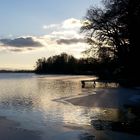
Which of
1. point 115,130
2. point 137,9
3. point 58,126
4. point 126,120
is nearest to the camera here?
point 115,130

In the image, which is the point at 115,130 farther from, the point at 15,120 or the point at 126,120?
the point at 15,120

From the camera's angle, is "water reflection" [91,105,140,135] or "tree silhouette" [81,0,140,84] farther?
"tree silhouette" [81,0,140,84]

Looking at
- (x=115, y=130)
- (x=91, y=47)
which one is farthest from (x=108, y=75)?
(x=115, y=130)

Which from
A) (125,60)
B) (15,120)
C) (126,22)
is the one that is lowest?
(15,120)

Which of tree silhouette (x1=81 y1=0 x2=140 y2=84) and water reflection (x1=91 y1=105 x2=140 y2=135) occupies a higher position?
tree silhouette (x1=81 y1=0 x2=140 y2=84)

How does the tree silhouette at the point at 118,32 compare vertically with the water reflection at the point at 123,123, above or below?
above

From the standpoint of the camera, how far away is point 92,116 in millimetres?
21609

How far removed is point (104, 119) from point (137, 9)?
65.7 ft

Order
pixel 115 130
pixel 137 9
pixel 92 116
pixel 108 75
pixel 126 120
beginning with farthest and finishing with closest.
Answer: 1. pixel 108 75
2. pixel 137 9
3. pixel 92 116
4. pixel 126 120
5. pixel 115 130

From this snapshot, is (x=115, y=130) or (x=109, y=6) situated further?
(x=109, y=6)

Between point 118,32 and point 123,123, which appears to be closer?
point 123,123

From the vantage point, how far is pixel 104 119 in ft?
66.5

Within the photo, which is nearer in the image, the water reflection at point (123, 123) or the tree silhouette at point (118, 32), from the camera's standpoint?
the water reflection at point (123, 123)

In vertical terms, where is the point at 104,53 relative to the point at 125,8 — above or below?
below
